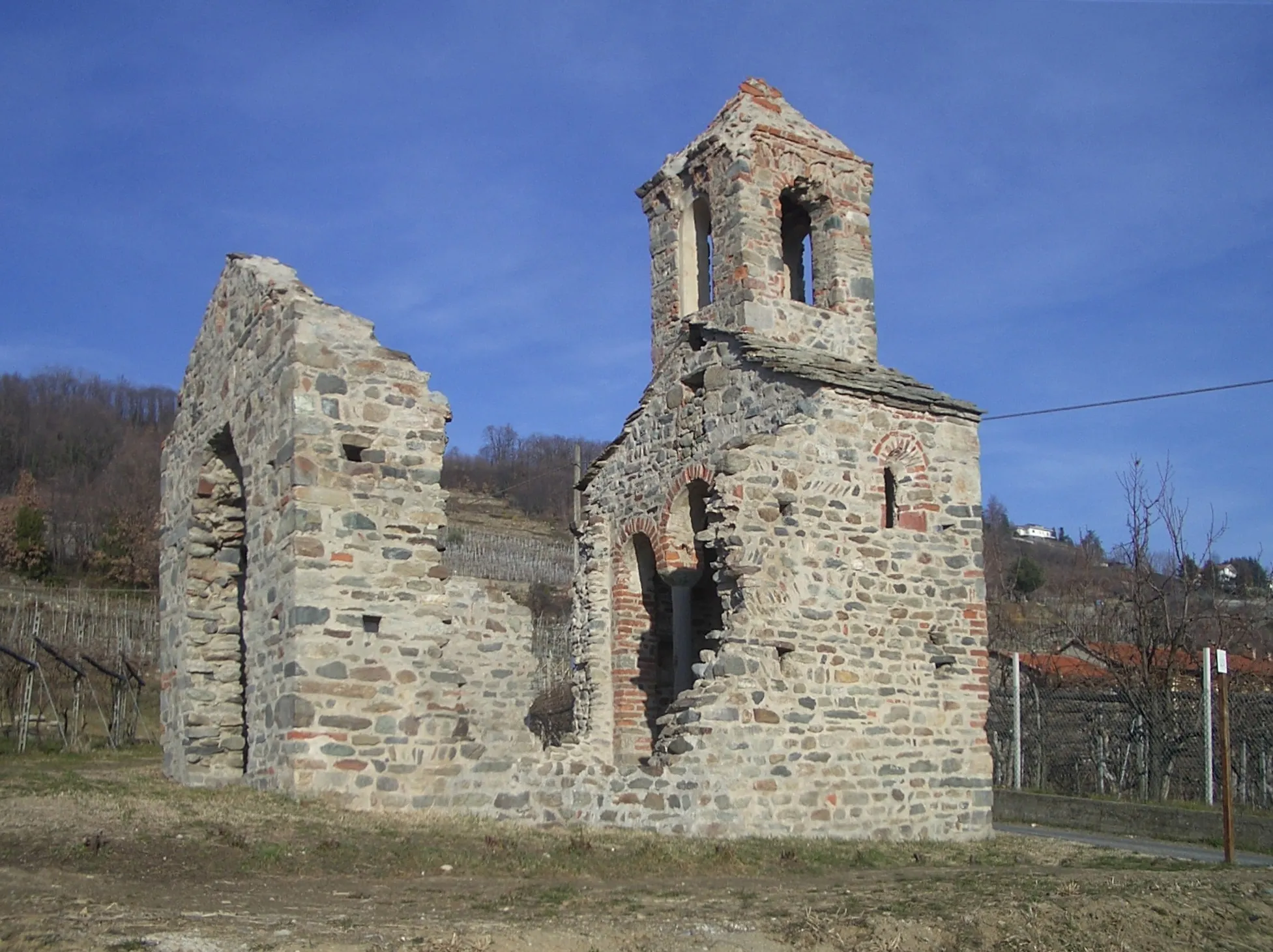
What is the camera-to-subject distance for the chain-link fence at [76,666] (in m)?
20.5

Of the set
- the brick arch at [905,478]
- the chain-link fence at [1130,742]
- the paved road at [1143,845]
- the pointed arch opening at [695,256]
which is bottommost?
the paved road at [1143,845]

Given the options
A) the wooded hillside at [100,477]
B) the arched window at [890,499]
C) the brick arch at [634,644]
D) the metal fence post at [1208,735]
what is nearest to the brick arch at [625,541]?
the brick arch at [634,644]

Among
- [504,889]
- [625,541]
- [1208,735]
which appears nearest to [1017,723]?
[1208,735]

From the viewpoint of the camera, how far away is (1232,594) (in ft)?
134

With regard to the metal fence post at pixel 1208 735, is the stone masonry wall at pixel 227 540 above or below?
above

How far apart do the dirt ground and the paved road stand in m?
1.73

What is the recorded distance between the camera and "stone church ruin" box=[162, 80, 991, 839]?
10828 millimetres

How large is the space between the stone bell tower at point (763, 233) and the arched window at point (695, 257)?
0.05ft

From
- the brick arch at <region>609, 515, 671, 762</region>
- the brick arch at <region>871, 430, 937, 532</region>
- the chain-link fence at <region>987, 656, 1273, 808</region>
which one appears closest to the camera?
the brick arch at <region>871, 430, 937, 532</region>

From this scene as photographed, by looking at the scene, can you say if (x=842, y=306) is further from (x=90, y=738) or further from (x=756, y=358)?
(x=90, y=738)

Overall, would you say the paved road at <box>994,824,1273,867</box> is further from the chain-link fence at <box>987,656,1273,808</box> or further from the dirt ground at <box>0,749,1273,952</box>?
the dirt ground at <box>0,749,1273,952</box>

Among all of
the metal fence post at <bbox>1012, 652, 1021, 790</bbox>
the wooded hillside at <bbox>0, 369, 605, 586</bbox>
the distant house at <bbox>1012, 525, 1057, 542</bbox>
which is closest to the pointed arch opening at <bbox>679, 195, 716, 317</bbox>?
the metal fence post at <bbox>1012, 652, 1021, 790</bbox>

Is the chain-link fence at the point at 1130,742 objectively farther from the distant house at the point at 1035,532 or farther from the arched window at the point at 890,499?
the distant house at the point at 1035,532

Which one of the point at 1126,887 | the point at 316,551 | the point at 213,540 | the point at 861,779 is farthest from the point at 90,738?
the point at 1126,887
